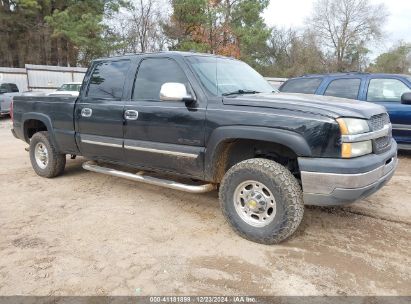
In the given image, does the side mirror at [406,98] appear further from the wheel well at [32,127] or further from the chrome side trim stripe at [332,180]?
the wheel well at [32,127]

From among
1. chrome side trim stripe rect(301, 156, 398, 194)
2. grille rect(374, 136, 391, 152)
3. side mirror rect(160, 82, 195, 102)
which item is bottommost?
chrome side trim stripe rect(301, 156, 398, 194)

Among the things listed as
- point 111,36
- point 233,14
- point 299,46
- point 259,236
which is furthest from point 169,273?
point 299,46

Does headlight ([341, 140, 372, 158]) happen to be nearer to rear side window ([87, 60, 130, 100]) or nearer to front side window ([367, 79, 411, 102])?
rear side window ([87, 60, 130, 100])

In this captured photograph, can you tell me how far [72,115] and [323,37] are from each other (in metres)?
42.8

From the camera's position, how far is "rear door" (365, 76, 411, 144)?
23.0 ft

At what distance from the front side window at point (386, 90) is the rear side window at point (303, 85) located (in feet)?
3.47

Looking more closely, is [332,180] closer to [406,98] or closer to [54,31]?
[406,98]

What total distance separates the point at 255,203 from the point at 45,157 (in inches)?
156

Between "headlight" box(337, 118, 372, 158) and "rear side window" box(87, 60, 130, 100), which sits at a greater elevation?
"rear side window" box(87, 60, 130, 100)

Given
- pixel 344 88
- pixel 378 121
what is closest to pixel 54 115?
pixel 378 121

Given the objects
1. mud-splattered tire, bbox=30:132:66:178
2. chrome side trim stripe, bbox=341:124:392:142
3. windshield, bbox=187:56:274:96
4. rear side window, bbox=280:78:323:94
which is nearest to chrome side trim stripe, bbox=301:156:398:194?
chrome side trim stripe, bbox=341:124:392:142

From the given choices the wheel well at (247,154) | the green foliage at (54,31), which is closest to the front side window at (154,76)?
the wheel well at (247,154)

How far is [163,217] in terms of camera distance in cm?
434

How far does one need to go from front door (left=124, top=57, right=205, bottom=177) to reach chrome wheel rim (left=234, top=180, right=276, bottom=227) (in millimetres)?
554
